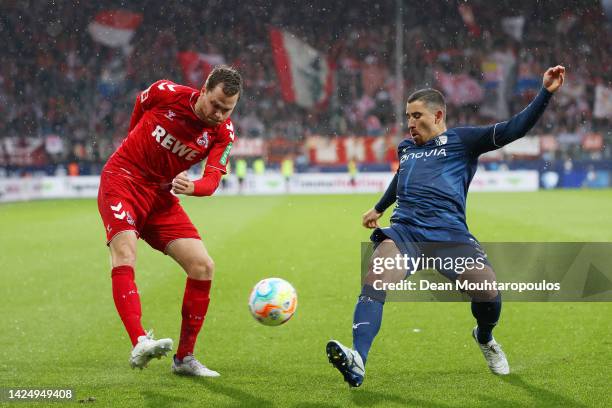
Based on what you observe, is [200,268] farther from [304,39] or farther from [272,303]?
[304,39]

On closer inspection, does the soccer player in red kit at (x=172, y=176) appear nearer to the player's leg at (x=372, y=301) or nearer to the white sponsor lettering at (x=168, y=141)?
the white sponsor lettering at (x=168, y=141)

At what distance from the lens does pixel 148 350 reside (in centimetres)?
431

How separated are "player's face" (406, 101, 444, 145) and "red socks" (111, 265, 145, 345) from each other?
1891 mm

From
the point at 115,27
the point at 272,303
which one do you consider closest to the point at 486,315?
the point at 272,303

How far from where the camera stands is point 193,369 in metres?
5.12

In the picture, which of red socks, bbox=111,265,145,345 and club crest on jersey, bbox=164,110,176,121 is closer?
red socks, bbox=111,265,145,345

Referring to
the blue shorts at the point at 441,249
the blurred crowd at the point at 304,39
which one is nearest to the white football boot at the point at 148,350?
the blue shorts at the point at 441,249

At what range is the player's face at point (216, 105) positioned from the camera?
496cm

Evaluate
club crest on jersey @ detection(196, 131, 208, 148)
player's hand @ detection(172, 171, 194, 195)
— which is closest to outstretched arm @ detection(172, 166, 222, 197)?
player's hand @ detection(172, 171, 194, 195)

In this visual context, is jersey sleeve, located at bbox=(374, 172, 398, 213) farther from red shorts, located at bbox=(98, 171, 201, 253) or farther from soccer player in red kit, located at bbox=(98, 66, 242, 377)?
red shorts, located at bbox=(98, 171, 201, 253)

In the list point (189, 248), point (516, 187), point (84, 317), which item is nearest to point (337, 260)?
point (84, 317)

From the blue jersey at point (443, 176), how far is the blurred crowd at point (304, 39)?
30.9 metres

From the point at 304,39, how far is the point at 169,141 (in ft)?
106

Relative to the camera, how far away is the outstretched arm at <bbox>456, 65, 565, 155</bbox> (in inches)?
181
